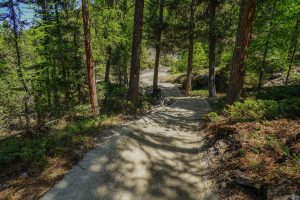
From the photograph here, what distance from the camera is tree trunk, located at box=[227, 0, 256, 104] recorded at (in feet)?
26.6

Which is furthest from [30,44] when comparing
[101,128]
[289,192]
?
[289,192]

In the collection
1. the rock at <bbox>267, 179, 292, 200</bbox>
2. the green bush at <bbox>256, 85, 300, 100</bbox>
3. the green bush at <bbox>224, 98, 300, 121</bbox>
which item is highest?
the green bush at <bbox>256, 85, 300, 100</bbox>

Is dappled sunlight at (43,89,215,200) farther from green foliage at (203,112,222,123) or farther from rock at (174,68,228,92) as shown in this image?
rock at (174,68,228,92)

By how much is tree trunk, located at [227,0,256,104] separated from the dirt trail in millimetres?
2458

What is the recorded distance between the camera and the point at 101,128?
26.5 ft

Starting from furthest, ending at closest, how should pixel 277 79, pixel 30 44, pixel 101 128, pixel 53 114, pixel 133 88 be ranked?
pixel 277 79 < pixel 30 44 < pixel 53 114 < pixel 133 88 < pixel 101 128

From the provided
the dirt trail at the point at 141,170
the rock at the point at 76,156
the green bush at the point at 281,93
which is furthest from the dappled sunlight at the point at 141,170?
the green bush at the point at 281,93

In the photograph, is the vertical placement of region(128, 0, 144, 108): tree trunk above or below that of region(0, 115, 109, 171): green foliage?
above

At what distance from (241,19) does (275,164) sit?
18.8ft

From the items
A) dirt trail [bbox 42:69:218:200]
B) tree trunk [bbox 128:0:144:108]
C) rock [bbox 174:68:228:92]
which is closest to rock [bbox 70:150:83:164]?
dirt trail [bbox 42:69:218:200]

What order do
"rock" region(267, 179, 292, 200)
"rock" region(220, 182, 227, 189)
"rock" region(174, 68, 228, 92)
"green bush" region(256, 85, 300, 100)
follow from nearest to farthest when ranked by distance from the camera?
"rock" region(267, 179, 292, 200)
"rock" region(220, 182, 227, 189)
"green bush" region(256, 85, 300, 100)
"rock" region(174, 68, 228, 92)

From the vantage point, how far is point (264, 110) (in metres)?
7.09

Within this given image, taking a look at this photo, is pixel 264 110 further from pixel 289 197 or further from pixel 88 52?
pixel 88 52

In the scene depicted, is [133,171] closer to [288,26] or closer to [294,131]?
[294,131]
